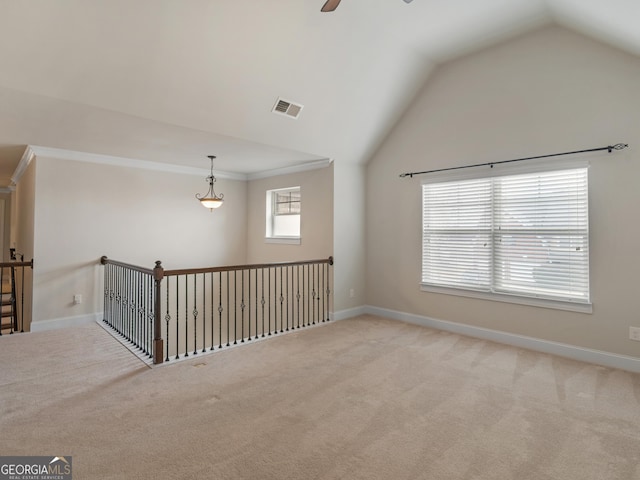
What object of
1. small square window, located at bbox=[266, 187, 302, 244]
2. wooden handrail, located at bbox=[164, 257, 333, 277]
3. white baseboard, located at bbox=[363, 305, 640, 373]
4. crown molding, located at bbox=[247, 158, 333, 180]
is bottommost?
white baseboard, located at bbox=[363, 305, 640, 373]

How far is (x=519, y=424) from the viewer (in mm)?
2412

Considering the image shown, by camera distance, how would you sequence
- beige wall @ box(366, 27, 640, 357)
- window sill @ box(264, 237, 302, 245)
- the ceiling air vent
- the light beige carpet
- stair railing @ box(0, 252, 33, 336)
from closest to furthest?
the light beige carpet < beige wall @ box(366, 27, 640, 357) < the ceiling air vent < stair railing @ box(0, 252, 33, 336) < window sill @ box(264, 237, 302, 245)

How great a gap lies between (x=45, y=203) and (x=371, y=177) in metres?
4.53

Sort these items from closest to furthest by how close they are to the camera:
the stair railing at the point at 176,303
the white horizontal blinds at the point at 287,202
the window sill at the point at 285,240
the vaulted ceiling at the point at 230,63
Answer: the vaulted ceiling at the point at 230,63
the stair railing at the point at 176,303
the window sill at the point at 285,240
the white horizontal blinds at the point at 287,202

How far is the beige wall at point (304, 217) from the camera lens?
5.35 m

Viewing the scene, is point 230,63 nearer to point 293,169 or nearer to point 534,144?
point 293,169

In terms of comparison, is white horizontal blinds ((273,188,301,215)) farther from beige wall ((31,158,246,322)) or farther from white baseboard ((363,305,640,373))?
white baseboard ((363,305,640,373))

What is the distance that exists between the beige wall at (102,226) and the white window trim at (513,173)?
383 cm

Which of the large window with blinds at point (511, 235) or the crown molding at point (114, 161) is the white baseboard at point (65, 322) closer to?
the crown molding at point (114, 161)

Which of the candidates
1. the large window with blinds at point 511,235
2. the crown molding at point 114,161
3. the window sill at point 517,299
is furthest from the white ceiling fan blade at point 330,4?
the crown molding at point 114,161

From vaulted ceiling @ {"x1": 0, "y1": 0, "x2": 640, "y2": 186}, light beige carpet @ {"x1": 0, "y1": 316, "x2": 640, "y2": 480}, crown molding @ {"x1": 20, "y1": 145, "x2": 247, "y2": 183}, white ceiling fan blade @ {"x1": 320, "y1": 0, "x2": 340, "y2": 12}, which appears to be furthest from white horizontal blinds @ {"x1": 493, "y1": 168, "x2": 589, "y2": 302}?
crown molding @ {"x1": 20, "y1": 145, "x2": 247, "y2": 183}

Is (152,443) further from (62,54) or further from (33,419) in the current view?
(62,54)

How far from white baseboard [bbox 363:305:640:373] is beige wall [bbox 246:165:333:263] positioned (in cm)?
158

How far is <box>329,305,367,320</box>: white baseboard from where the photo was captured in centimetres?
523
